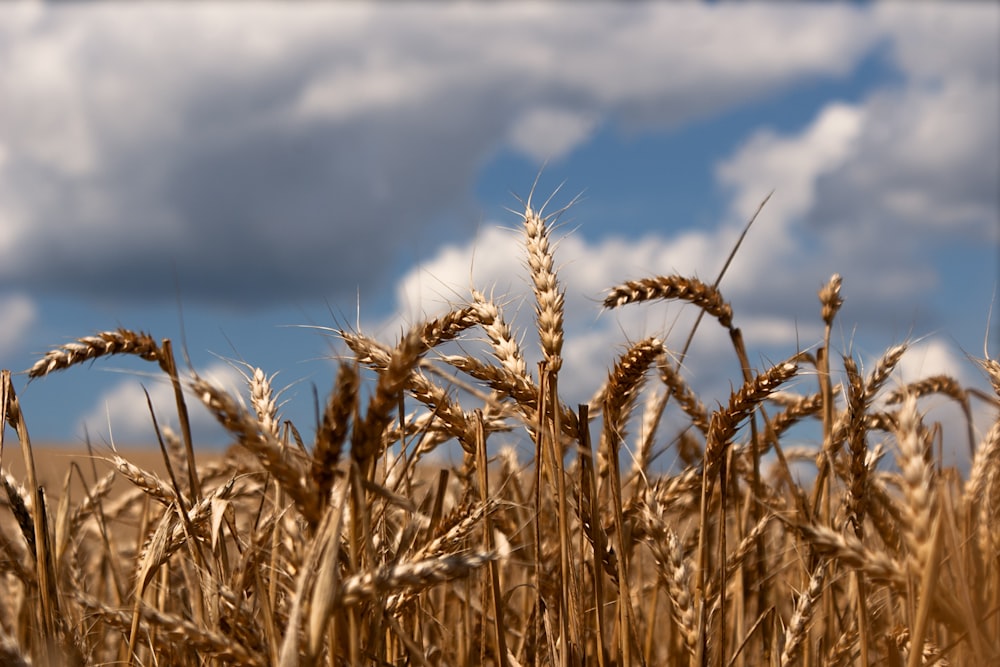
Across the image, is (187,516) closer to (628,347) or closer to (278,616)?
(278,616)

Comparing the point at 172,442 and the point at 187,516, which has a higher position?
the point at 172,442

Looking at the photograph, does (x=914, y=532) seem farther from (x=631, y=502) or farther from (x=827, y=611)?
(x=827, y=611)

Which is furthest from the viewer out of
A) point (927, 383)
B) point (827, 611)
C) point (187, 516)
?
point (927, 383)

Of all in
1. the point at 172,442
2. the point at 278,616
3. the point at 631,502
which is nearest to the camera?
the point at 278,616

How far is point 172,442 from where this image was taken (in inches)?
163

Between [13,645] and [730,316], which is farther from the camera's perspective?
[730,316]

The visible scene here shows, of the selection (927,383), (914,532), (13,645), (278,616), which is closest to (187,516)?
(278,616)

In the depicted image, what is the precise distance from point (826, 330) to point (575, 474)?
3.23 ft

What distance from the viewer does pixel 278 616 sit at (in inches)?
75.7

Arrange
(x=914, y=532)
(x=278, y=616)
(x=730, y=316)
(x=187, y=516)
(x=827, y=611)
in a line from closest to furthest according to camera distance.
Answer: (x=914, y=532)
(x=278, y=616)
(x=187, y=516)
(x=730, y=316)
(x=827, y=611)

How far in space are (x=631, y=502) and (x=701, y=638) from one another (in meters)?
0.40

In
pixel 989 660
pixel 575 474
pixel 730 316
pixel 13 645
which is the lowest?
pixel 989 660

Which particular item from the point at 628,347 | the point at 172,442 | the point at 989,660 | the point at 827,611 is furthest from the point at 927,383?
the point at 172,442

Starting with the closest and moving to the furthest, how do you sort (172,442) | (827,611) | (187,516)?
(187,516) → (827,611) → (172,442)
